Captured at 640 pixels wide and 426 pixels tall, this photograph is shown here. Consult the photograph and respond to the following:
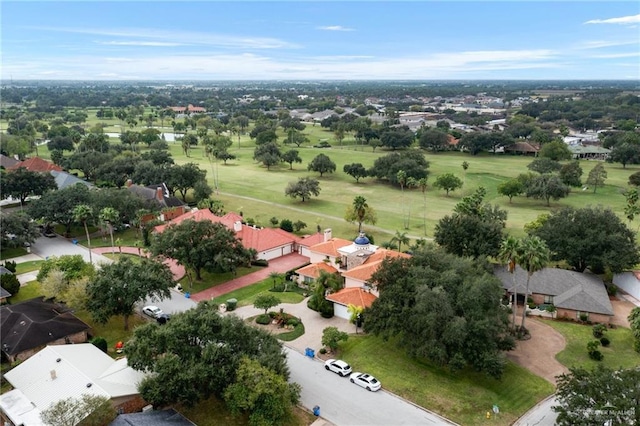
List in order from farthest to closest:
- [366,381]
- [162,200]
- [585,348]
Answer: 1. [162,200]
2. [585,348]
3. [366,381]

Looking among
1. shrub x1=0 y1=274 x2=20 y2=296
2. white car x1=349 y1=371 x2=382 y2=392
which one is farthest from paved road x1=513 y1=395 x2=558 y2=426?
shrub x1=0 y1=274 x2=20 y2=296

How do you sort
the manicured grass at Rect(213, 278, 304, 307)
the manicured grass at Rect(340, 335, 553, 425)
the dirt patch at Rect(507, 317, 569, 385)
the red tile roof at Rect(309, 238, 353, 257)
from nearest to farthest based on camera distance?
1. the manicured grass at Rect(340, 335, 553, 425)
2. the dirt patch at Rect(507, 317, 569, 385)
3. the manicured grass at Rect(213, 278, 304, 307)
4. the red tile roof at Rect(309, 238, 353, 257)

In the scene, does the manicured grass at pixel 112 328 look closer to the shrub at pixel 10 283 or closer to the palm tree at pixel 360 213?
the shrub at pixel 10 283

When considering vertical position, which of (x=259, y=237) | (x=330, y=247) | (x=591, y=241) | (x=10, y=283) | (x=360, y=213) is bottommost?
(x=10, y=283)

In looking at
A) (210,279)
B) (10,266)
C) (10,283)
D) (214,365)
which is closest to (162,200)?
(10,266)

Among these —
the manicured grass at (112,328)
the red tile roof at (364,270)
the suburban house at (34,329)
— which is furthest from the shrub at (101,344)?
the red tile roof at (364,270)

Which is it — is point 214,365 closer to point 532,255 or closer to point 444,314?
point 444,314

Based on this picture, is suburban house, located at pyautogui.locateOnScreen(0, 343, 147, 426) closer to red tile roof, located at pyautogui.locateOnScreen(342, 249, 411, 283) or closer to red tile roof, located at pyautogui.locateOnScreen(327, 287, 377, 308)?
red tile roof, located at pyautogui.locateOnScreen(327, 287, 377, 308)
